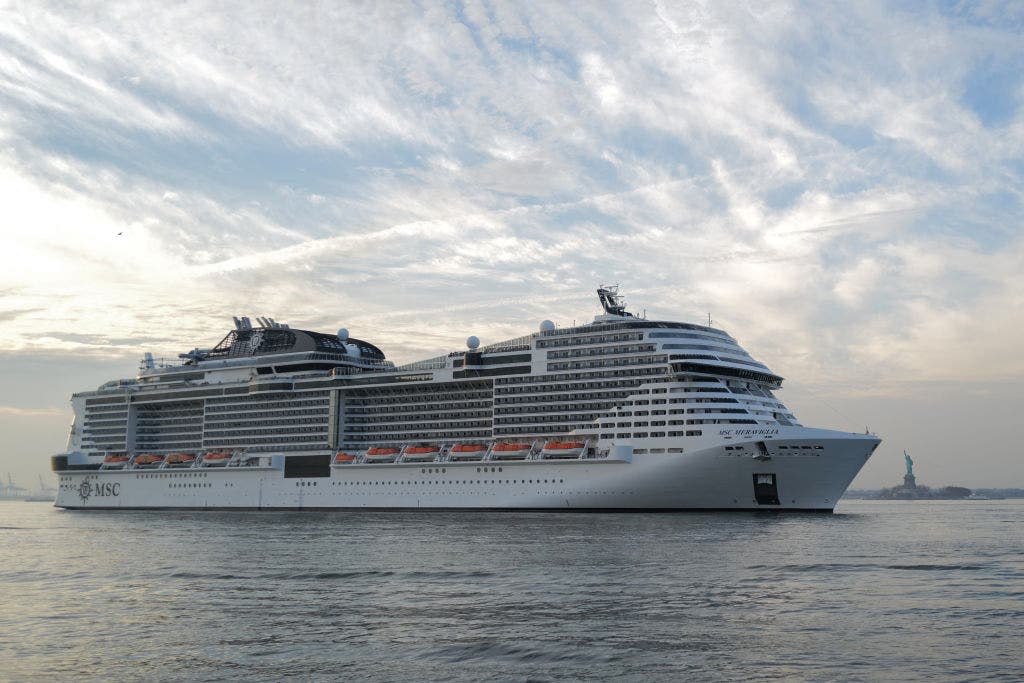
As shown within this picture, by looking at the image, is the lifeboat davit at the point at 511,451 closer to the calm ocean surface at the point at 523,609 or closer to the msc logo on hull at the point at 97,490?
the calm ocean surface at the point at 523,609

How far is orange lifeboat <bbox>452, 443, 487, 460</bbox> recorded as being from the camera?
93938 millimetres

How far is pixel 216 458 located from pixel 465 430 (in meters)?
37.2

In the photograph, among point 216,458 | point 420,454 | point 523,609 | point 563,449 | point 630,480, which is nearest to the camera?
point 523,609

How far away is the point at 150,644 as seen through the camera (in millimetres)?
27062

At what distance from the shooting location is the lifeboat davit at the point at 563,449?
8600 centimetres

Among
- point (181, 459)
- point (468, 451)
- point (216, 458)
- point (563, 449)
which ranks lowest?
point (181, 459)

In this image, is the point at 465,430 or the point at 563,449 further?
the point at 465,430

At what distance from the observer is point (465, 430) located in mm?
101125

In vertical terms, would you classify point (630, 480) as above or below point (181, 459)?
below

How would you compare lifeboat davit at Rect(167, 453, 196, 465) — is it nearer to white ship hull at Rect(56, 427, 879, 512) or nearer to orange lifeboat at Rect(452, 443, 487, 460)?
white ship hull at Rect(56, 427, 879, 512)

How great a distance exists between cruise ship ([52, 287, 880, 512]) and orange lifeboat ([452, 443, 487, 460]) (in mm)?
232

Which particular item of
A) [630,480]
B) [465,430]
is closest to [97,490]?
[465,430]

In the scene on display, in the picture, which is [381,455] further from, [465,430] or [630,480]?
[630,480]

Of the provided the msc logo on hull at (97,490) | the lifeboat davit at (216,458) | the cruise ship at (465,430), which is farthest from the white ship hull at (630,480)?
the msc logo on hull at (97,490)
